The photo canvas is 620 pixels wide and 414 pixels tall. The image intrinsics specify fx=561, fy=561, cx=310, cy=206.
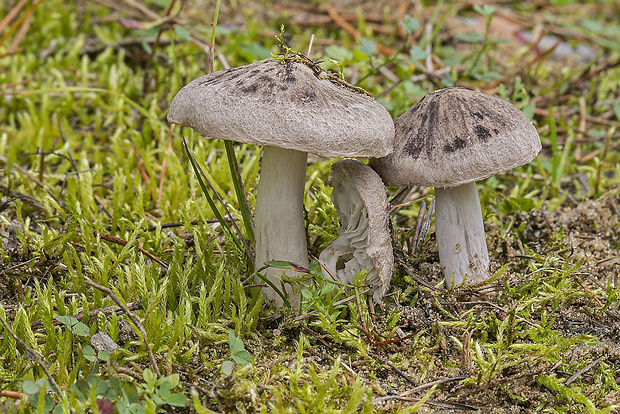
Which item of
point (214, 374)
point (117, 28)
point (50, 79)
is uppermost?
point (117, 28)

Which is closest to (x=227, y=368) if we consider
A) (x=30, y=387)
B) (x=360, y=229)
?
(x=30, y=387)

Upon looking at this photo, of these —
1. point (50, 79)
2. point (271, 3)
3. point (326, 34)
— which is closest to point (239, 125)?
point (50, 79)

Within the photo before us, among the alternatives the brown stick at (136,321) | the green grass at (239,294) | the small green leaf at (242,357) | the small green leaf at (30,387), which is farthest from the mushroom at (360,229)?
the small green leaf at (30,387)

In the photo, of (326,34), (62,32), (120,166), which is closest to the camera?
(120,166)

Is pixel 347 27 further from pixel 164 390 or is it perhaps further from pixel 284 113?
pixel 164 390

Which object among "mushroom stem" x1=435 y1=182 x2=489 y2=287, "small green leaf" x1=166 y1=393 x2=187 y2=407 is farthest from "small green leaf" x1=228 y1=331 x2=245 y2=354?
"mushroom stem" x1=435 y1=182 x2=489 y2=287

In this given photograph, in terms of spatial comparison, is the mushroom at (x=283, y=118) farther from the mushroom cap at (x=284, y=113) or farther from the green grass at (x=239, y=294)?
the green grass at (x=239, y=294)

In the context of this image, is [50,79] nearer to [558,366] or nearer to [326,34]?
[326,34]
